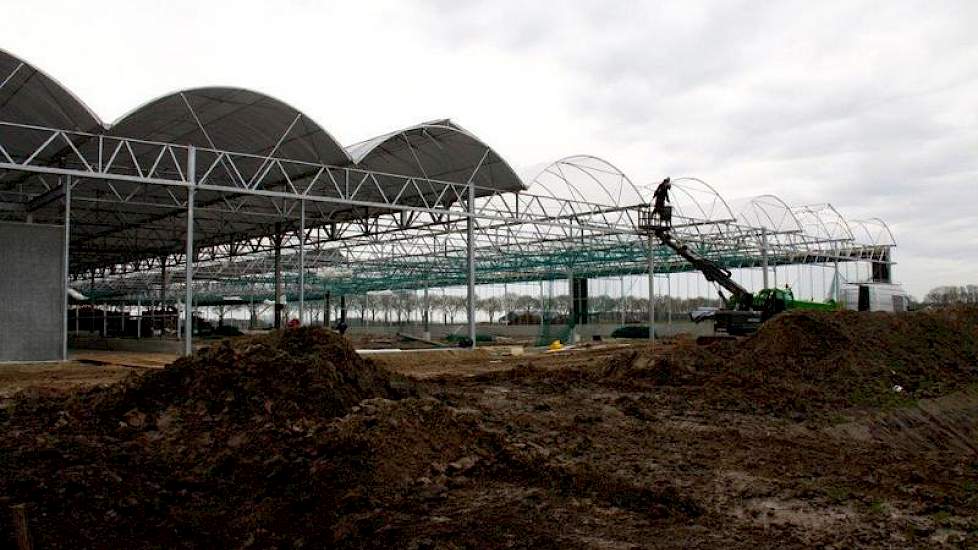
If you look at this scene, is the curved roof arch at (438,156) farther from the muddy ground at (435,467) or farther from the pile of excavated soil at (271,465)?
the pile of excavated soil at (271,465)

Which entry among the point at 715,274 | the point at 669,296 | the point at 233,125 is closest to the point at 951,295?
the point at 669,296

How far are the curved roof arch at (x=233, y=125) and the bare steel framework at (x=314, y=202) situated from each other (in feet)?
0.23

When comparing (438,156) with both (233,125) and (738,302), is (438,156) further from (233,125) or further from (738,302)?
(738,302)

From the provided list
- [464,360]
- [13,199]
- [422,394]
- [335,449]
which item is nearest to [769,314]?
[464,360]

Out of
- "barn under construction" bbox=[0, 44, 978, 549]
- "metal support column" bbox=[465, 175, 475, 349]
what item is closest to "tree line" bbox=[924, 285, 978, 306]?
"barn under construction" bbox=[0, 44, 978, 549]

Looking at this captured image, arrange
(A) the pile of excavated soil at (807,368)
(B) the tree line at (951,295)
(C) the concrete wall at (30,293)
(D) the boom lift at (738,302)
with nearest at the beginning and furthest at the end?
1. (A) the pile of excavated soil at (807,368)
2. (C) the concrete wall at (30,293)
3. (D) the boom lift at (738,302)
4. (B) the tree line at (951,295)

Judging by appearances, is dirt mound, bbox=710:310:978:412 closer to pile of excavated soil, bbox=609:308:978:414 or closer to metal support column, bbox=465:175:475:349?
pile of excavated soil, bbox=609:308:978:414

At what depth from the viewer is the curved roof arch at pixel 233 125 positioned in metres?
21.9

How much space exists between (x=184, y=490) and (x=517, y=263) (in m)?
43.2

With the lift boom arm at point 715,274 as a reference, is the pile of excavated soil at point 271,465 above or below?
below

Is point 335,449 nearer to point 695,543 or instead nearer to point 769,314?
point 695,543

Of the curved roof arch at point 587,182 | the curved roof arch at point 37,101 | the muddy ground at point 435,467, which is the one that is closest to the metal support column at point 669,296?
the curved roof arch at point 587,182

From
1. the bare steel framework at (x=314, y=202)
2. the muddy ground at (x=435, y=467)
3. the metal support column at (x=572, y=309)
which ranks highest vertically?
the bare steel framework at (x=314, y=202)

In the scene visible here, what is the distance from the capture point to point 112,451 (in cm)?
884
